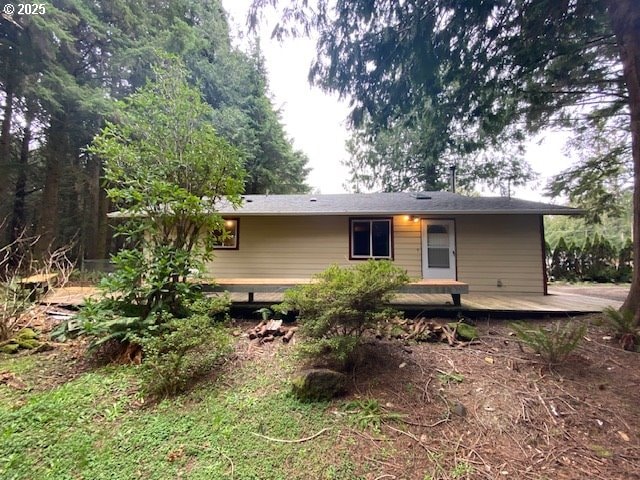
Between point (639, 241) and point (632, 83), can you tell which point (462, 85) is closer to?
point (632, 83)

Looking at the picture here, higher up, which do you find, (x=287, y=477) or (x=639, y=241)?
(x=639, y=241)

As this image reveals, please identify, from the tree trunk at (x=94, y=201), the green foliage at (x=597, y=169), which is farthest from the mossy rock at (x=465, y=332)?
the tree trunk at (x=94, y=201)

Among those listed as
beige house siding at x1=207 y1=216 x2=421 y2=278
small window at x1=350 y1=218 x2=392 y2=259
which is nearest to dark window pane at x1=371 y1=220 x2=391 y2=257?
small window at x1=350 y1=218 x2=392 y2=259

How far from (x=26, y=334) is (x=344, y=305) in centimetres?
445

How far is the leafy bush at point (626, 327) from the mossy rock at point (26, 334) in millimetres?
7792

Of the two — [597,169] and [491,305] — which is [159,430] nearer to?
[491,305]

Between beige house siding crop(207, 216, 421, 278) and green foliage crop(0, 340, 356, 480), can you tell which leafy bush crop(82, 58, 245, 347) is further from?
beige house siding crop(207, 216, 421, 278)

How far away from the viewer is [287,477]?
199cm

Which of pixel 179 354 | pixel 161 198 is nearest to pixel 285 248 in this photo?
pixel 161 198

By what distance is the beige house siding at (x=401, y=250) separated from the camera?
6.89m

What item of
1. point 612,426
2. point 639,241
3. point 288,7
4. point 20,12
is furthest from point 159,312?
point 20,12

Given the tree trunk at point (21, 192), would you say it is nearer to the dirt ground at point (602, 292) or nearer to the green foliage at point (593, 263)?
the dirt ground at point (602, 292)

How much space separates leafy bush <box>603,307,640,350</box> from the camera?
3502 millimetres

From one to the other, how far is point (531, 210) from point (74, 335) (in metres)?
8.81
